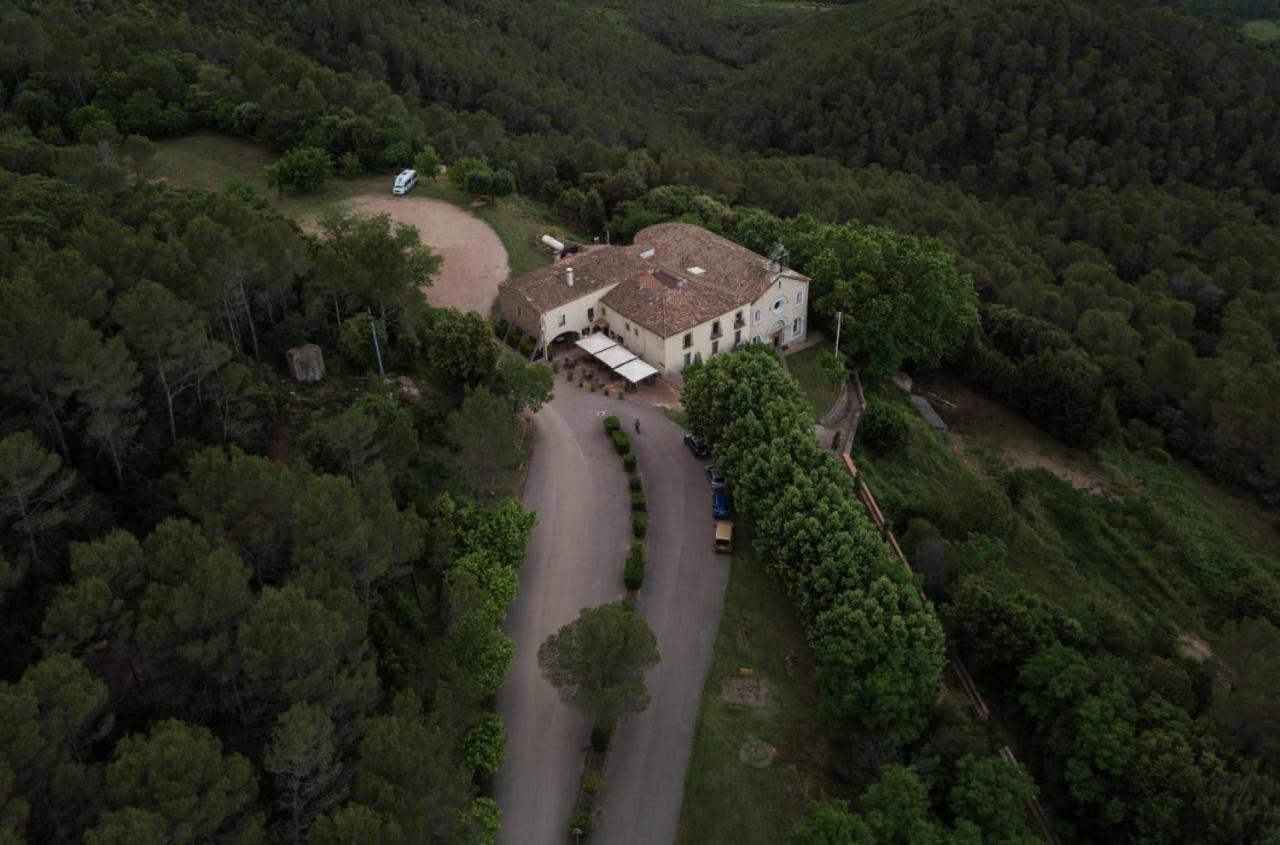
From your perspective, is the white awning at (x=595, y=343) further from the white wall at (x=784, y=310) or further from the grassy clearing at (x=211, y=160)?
the grassy clearing at (x=211, y=160)

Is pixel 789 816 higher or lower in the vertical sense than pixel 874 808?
lower

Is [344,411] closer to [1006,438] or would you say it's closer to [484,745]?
[484,745]

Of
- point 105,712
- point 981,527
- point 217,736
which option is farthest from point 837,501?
point 105,712

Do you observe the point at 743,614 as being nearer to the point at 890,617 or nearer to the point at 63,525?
the point at 890,617

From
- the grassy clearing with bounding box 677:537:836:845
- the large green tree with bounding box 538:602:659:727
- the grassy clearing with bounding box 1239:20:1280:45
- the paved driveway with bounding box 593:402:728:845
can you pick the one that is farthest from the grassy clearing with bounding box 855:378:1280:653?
the grassy clearing with bounding box 1239:20:1280:45

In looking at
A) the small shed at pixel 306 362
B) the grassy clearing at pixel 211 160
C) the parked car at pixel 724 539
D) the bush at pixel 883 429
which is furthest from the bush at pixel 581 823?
the grassy clearing at pixel 211 160

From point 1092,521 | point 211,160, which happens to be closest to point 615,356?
point 1092,521
